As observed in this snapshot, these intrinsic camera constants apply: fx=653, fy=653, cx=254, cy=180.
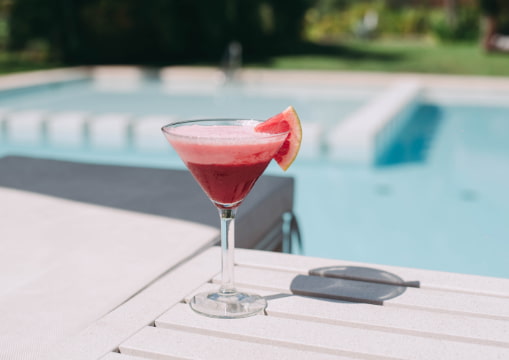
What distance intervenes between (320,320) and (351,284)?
0.80 feet

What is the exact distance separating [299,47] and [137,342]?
63.6 ft

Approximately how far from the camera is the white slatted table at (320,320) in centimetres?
134

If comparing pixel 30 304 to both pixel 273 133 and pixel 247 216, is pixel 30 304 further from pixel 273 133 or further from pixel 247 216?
pixel 247 216

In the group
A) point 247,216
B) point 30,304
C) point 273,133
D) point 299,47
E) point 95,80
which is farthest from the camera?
point 299,47

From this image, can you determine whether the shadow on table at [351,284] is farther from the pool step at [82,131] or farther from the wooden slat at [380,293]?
the pool step at [82,131]

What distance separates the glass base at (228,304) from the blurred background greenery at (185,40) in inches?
513

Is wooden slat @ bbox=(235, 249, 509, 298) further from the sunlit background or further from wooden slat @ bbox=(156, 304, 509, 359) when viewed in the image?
the sunlit background

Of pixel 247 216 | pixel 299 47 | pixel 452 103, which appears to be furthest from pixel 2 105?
pixel 299 47

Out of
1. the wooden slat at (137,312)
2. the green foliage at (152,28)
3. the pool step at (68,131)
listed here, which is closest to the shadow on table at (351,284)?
the wooden slat at (137,312)

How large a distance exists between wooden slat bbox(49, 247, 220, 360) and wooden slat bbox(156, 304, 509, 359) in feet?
0.21

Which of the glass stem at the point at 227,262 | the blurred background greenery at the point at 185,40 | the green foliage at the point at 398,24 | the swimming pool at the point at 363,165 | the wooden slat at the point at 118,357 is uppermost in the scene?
the green foliage at the point at 398,24

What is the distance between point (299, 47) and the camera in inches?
795

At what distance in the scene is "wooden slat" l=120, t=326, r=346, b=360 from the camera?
4.31ft

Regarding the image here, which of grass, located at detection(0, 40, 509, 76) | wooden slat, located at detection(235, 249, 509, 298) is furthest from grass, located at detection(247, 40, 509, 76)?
wooden slat, located at detection(235, 249, 509, 298)
